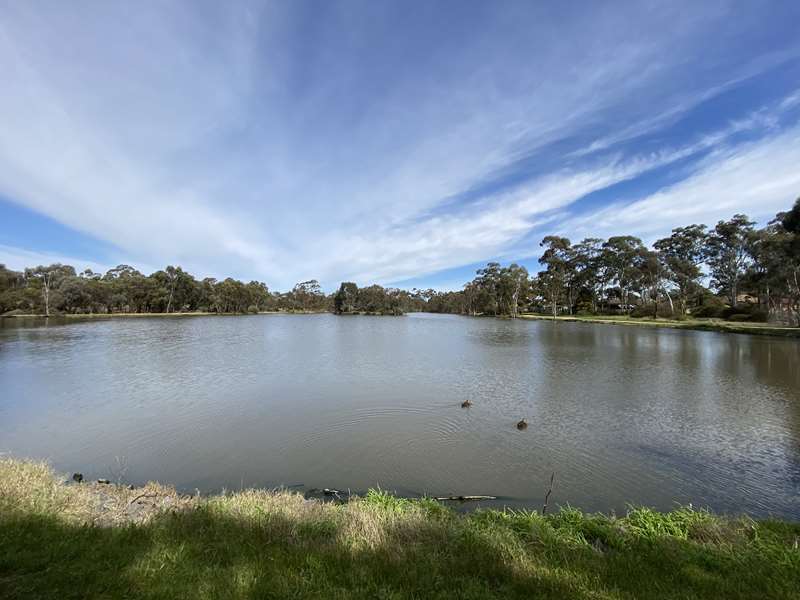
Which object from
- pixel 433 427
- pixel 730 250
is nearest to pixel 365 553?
pixel 433 427

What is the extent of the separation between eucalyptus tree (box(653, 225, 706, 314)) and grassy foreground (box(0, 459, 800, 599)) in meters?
75.0

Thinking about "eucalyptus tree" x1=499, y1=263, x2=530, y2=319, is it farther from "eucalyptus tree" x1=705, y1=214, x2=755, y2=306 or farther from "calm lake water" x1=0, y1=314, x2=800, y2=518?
"calm lake water" x1=0, y1=314, x2=800, y2=518

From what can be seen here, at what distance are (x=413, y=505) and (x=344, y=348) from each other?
24444 mm

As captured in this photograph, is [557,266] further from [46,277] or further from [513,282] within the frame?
[46,277]

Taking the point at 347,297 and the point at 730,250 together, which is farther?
the point at 347,297

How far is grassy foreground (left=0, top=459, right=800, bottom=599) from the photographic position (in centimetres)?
301

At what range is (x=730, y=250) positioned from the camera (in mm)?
58844

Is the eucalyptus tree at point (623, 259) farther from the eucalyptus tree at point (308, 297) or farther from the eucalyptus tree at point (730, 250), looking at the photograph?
the eucalyptus tree at point (308, 297)

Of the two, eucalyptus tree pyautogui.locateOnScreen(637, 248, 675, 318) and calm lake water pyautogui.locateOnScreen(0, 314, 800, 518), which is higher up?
eucalyptus tree pyautogui.locateOnScreen(637, 248, 675, 318)

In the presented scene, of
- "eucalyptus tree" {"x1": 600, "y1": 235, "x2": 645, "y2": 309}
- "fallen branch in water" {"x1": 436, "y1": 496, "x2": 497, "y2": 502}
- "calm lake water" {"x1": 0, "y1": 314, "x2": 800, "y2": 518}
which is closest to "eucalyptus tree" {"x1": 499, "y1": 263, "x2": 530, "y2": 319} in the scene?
"eucalyptus tree" {"x1": 600, "y1": 235, "x2": 645, "y2": 309}

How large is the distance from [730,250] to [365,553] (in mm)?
77356

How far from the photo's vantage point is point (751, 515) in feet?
20.8

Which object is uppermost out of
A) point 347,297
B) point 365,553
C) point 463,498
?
point 347,297

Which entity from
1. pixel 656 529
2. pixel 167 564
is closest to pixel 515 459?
pixel 656 529
